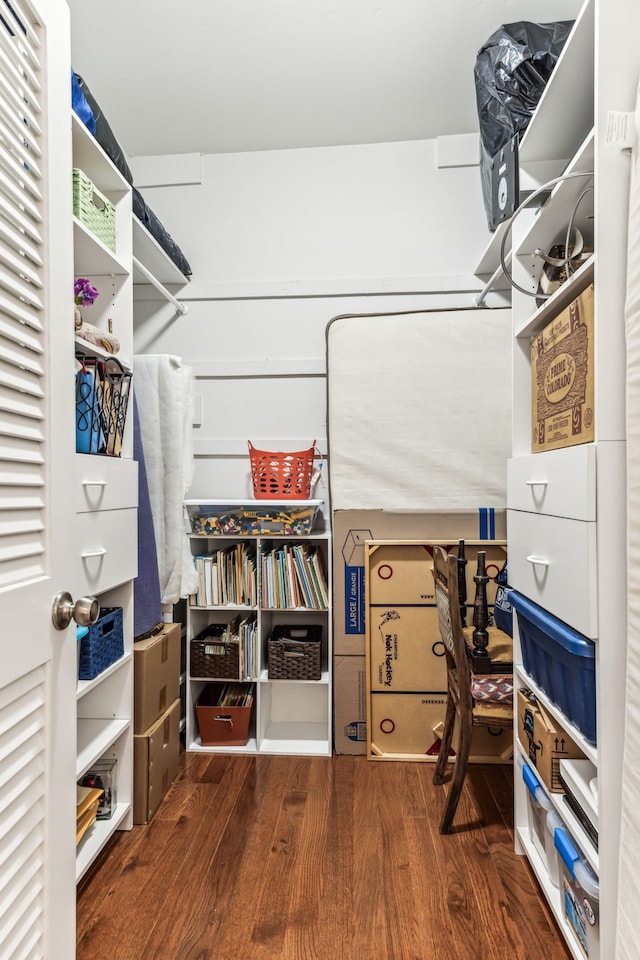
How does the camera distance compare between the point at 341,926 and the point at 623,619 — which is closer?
the point at 623,619

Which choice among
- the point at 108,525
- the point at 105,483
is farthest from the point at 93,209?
the point at 108,525

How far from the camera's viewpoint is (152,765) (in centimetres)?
188

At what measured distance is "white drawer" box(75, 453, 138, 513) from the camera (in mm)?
1497

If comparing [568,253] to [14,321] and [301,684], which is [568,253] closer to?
[14,321]

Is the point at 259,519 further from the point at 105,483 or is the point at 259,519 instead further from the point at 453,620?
the point at 453,620

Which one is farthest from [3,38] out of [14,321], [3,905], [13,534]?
[3,905]

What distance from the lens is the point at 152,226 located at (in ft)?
7.35

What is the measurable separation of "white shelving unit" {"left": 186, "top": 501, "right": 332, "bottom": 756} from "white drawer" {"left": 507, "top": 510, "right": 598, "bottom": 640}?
3.11ft

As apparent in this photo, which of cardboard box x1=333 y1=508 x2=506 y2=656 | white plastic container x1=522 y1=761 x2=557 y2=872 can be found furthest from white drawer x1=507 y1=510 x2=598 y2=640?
cardboard box x1=333 y1=508 x2=506 y2=656

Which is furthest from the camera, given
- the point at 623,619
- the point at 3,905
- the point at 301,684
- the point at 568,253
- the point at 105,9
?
the point at 301,684

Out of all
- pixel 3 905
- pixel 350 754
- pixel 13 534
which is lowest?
pixel 350 754

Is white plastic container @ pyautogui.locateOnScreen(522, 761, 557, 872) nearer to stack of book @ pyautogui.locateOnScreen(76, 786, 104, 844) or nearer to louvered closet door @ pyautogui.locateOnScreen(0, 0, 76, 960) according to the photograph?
louvered closet door @ pyautogui.locateOnScreen(0, 0, 76, 960)

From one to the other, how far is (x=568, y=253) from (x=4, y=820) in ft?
5.17

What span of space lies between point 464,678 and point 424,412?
1095mm
